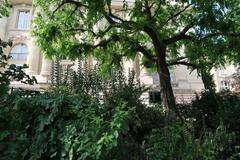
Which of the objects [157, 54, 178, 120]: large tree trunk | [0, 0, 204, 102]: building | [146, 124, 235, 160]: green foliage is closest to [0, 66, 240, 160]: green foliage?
[146, 124, 235, 160]: green foliage

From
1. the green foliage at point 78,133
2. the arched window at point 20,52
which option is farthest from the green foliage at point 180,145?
the arched window at point 20,52

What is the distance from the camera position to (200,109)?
11031mm

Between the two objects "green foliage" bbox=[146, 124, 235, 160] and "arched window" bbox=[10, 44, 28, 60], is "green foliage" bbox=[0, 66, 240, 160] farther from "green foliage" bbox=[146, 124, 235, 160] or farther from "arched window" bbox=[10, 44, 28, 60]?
"arched window" bbox=[10, 44, 28, 60]

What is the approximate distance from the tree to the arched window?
1820 centimetres

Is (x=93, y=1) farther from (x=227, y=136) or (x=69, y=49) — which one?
(x=227, y=136)

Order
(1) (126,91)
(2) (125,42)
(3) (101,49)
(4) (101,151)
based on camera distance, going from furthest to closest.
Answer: (3) (101,49), (2) (125,42), (1) (126,91), (4) (101,151)

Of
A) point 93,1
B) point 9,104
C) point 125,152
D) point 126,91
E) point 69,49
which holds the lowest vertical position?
point 125,152

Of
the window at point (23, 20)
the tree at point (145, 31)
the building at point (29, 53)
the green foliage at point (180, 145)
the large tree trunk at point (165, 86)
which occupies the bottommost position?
the green foliage at point (180, 145)

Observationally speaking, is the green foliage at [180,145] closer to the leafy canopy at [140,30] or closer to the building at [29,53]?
the leafy canopy at [140,30]

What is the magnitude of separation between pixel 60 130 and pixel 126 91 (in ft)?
14.9

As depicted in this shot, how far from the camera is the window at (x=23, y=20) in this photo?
33250 millimetres

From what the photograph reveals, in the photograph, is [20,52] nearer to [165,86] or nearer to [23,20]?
[23,20]

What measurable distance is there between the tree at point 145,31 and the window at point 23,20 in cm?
1990

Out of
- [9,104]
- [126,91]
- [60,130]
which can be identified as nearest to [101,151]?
[60,130]
